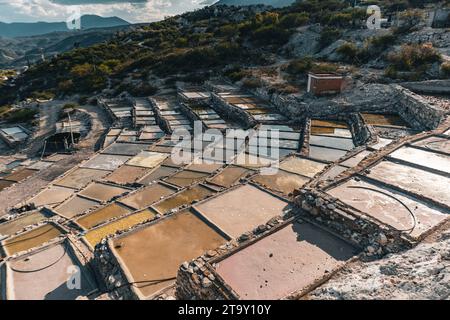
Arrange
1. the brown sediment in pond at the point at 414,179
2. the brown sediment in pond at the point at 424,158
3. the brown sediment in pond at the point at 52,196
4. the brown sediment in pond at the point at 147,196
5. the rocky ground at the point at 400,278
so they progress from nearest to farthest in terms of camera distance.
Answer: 1. the rocky ground at the point at 400,278
2. the brown sediment in pond at the point at 414,179
3. the brown sediment in pond at the point at 424,158
4. the brown sediment in pond at the point at 147,196
5. the brown sediment in pond at the point at 52,196

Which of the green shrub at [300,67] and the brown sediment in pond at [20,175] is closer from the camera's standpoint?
the brown sediment in pond at [20,175]

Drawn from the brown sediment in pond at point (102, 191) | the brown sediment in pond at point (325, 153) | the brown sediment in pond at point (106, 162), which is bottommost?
the brown sediment in pond at point (106, 162)

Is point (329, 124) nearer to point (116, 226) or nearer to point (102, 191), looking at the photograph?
point (102, 191)

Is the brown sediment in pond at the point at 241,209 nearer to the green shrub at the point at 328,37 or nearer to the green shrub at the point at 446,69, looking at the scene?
the green shrub at the point at 446,69

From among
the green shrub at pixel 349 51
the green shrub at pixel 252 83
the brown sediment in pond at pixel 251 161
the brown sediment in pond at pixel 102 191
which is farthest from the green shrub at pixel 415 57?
the brown sediment in pond at pixel 102 191
